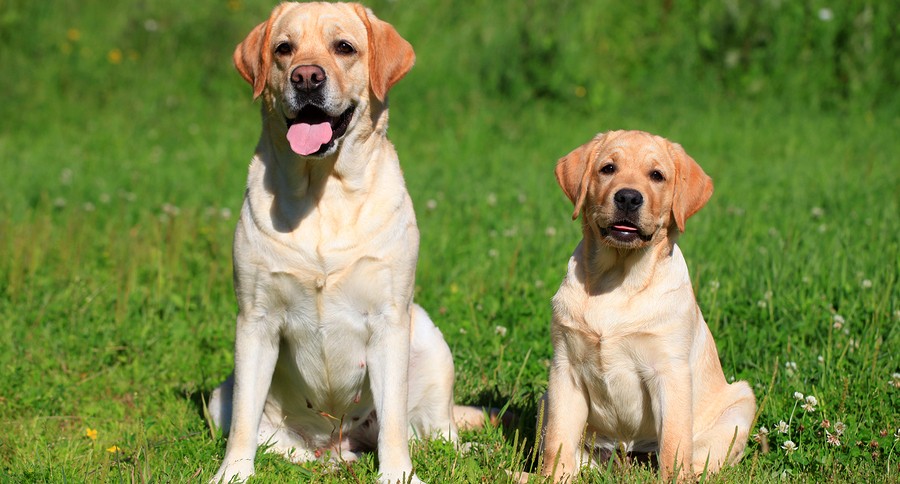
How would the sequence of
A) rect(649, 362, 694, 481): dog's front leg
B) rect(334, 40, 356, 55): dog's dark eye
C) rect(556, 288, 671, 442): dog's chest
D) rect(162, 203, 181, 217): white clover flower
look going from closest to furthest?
1. rect(649, 362, 694, 481): dog's front leg
2. rect(556, 288, 671, 442): dog's chest
3. rect(334, 40, 356, 55): dog's dark eye
4. rect(162, 203, 181, 217): white clover flower

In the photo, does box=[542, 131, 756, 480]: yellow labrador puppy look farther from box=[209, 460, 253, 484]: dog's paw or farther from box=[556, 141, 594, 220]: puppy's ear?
box=[209, 460, 253, 484]: dog's paw

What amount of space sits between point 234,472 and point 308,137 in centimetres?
144

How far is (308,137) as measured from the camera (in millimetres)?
4188

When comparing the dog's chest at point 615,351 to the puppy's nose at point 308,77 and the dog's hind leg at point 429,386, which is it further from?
the puppy's nose at point 308,77

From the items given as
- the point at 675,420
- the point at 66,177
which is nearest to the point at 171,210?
the point at 66,177

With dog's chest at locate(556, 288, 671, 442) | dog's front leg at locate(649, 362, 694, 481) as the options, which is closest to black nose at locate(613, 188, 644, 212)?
dog's chest at locate(556, 288, 671, 442)

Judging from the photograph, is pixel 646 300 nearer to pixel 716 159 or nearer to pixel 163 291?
pixel 163 291

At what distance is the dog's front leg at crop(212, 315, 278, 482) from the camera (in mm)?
4270

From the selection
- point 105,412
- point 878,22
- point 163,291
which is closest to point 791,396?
point 105,412

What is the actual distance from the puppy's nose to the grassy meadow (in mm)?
1607

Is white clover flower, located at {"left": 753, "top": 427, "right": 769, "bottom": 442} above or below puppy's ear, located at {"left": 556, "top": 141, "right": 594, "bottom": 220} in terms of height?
below

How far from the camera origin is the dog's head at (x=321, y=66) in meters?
4.15

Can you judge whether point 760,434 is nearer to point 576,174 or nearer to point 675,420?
point 675,420

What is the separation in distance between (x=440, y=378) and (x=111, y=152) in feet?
21.2
